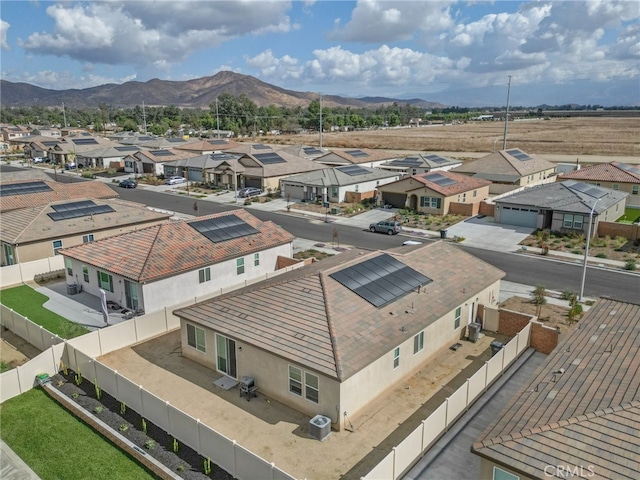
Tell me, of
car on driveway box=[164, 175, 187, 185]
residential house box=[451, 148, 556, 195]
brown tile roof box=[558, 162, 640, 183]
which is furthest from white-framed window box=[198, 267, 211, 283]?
brown tile roof box=[558, 162, 640, 183]

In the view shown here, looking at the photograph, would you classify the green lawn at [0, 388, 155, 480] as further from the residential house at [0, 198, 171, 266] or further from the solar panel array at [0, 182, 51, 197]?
the solar panel array at [0, 182, 51, 197]

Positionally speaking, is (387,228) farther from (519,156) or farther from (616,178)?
(519,156)

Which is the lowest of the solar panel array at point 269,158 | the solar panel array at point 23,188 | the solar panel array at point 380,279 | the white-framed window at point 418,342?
the white-framed window at point 418,342

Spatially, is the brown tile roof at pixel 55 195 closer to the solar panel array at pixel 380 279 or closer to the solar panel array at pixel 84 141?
the solar panel array at pixel 380 279

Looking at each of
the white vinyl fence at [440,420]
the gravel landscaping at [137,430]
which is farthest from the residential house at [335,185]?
the gravel landscaping at [137,430]

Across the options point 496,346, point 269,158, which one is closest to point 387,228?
point 496,346

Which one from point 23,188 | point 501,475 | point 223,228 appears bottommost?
point 501,475

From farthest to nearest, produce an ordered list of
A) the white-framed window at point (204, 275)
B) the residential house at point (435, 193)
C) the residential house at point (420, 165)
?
the residential house at point (420, 165), the residential house at point (435, 193), the white-framed window at point (204, 275)
